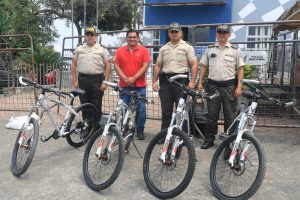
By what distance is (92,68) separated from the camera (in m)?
6.44

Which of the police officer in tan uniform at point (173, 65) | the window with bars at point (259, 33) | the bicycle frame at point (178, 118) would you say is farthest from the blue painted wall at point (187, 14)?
the bicycle frame at point (178, 118)

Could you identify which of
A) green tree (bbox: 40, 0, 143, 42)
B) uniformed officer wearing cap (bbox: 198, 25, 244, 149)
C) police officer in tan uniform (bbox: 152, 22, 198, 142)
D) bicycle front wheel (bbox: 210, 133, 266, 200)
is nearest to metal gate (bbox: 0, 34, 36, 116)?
police officer in tan uniform (bbox: 152, 22, 198, 142)

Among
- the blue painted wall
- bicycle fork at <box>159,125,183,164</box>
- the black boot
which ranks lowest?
the black boot

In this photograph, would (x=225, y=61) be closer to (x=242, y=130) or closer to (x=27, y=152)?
(x=242, y=130)

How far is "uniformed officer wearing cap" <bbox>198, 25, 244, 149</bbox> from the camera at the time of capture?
5.50m

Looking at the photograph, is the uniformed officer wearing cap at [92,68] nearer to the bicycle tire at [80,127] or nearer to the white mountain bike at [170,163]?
the bicycle tire at [80,127]

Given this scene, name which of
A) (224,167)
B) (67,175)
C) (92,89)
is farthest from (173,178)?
(92,89)

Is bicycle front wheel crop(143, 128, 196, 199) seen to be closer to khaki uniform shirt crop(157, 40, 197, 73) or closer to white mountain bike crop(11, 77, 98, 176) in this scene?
white mountain bike crop(11, 77, 98, 176)

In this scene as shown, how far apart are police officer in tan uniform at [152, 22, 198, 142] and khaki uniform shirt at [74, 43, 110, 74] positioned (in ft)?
3.24

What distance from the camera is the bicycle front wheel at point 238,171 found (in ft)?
13.1

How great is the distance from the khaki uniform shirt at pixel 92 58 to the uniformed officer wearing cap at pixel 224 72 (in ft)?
5.49

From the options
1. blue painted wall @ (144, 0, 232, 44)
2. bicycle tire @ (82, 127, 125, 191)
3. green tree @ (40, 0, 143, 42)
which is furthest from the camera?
green tree @ (40, 0, 143, 42)

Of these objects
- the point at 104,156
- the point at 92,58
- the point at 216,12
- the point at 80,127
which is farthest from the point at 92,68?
the point at 216,12

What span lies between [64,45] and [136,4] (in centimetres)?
1808
